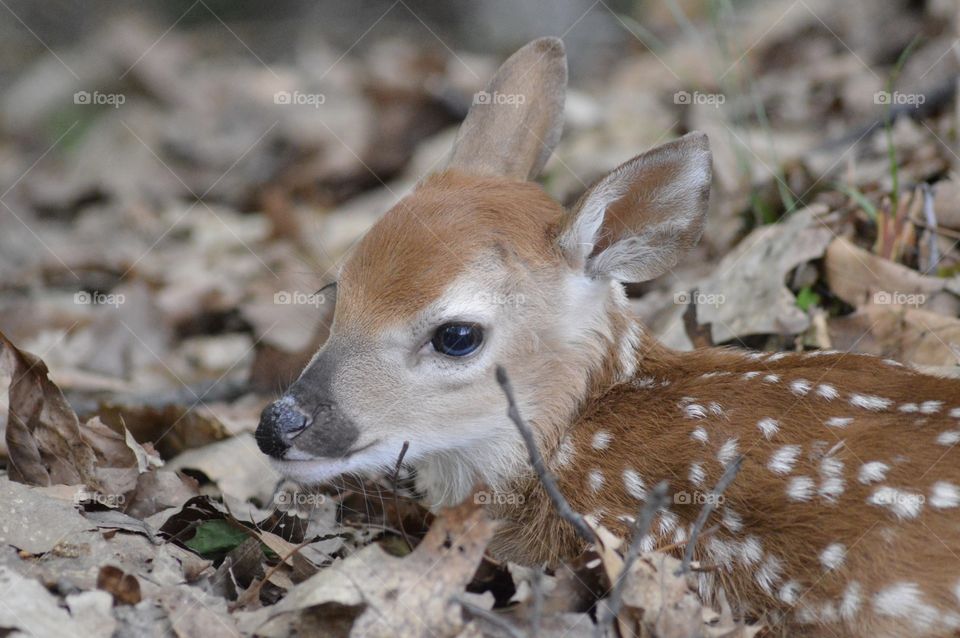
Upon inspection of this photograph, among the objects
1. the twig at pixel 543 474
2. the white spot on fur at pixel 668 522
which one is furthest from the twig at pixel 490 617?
the white spot on fur at pixel 668 522

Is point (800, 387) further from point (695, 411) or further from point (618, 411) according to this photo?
point (618, 411)

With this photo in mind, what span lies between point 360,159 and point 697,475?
6547 millimetres

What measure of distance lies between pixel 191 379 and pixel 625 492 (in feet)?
11.7

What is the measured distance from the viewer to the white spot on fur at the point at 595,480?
152 inches

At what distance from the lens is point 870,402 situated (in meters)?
3.70

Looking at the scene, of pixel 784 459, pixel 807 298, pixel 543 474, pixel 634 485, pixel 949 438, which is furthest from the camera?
pixel 807 298

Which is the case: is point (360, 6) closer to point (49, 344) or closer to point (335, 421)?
point (49, 344)

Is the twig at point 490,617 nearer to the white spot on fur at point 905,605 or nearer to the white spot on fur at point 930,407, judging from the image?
the white spot on fur at point 905,605

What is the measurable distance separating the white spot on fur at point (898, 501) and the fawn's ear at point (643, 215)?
1.16 m

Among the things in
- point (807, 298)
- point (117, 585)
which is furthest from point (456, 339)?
point (807, 298)

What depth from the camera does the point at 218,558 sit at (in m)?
3.67

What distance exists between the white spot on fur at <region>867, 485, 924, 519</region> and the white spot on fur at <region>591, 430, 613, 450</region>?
0.96 meters

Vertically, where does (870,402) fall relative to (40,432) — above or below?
below

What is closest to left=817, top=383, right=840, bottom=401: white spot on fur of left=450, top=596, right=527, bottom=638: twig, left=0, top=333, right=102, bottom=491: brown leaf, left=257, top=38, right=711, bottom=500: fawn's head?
left=257, top=38, right=711, bottom=500: fawn's head
